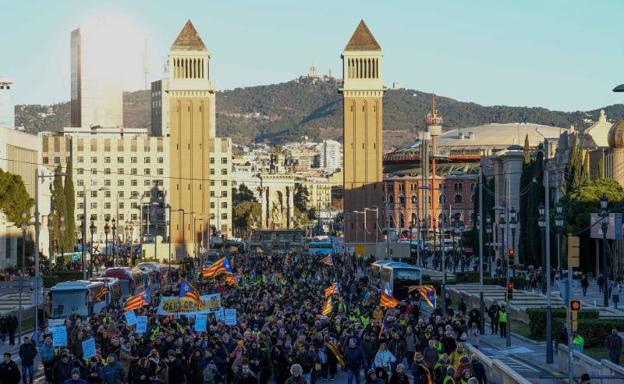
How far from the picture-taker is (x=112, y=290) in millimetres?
63656

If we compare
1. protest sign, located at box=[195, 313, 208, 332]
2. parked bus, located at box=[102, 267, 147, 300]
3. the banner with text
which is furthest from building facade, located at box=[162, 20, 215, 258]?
protest sign, located at box=[195, 313, 208, 332]

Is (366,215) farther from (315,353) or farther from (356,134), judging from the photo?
(315,353)

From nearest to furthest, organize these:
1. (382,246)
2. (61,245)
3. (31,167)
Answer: (61,245)
(382,246)
(31,167)

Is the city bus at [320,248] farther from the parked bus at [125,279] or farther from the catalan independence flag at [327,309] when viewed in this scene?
the catalan independence flag at [327,309]

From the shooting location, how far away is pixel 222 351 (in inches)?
1248

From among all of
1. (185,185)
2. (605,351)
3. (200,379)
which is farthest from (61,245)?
(200,379)

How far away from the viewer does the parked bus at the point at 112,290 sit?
61.6 metres

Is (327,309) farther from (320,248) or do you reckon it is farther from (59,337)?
(320,248)

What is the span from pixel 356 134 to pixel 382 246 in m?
32.3

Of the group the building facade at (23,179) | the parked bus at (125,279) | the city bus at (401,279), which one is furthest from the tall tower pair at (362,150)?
the city bus at (401,279)

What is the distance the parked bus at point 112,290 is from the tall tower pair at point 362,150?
294 ft

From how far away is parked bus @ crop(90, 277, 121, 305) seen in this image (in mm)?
61594

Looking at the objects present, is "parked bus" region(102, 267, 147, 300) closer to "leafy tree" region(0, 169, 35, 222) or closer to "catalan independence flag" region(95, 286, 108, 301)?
"catalan independence flag" region(95, 286, 108, 301)

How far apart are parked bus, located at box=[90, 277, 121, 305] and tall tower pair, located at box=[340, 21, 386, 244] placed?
294ft
